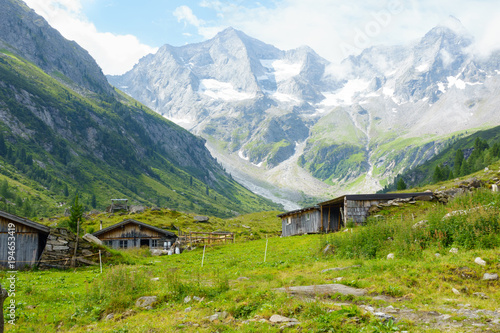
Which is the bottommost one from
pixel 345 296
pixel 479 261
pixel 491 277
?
pixel 345 296


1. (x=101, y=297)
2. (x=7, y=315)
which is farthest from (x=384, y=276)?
(x=7, y=315)

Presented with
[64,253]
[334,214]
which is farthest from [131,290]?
[334,214]

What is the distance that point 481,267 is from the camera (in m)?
17.2

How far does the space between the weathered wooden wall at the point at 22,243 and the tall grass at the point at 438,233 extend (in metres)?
31.3

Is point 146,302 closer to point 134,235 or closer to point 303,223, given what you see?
point 303,223

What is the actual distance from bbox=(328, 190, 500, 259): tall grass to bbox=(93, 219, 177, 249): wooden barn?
4381 centimetres

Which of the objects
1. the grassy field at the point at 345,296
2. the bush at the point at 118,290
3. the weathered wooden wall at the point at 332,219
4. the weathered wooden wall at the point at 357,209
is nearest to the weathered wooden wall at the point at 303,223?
Answer: the weathered wooden wall at the point at 332,219

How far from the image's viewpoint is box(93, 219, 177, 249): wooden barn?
64.8 m

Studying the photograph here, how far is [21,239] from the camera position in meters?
38.2

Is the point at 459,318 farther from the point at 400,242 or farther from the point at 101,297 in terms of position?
the point at 101,297

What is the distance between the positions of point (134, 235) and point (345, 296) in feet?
184

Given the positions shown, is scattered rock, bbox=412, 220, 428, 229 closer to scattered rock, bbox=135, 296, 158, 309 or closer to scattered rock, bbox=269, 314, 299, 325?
scattered rock, bbox=269, 314, 299, 325

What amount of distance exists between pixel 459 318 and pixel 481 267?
6602 millimetres

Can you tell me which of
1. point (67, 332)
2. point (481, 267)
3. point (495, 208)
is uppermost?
point (495, 208)
